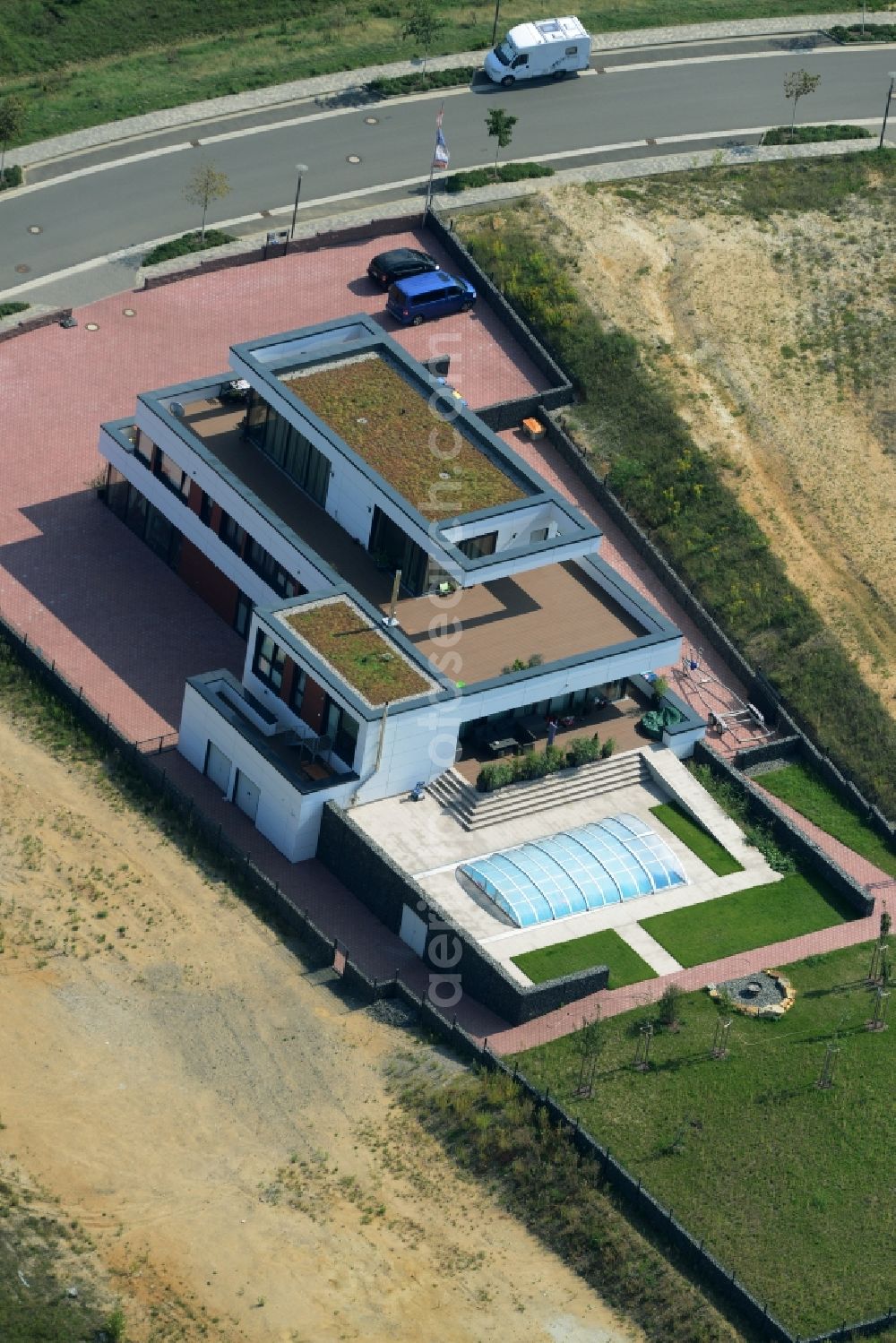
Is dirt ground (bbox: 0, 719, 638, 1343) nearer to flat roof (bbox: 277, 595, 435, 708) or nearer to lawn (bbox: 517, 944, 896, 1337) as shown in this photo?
lawn (bbox: 517, 944, 896, 1337)

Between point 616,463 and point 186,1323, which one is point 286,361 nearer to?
point 616,463

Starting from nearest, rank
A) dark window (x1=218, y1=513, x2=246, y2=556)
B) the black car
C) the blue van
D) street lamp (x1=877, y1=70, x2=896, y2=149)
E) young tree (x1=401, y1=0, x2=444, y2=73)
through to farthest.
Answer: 1. dark window (x1=218, y1=513, x2=246, y2=556)
2. the blue van
3. the black car
4. street lamp (x1=877, y1=70, x2=896, y2=149)
5. young tree (x1=401, y1=0, x2=444, y2=73)

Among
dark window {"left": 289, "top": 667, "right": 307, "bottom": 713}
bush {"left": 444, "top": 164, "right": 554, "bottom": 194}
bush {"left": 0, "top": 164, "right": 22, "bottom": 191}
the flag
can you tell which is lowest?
dark window {"left": 289, "top": 667, "right": 307, "bottom": 713}

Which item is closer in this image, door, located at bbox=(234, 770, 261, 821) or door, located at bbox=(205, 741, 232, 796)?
door, located at bbox=(234, 770, 261, 821)

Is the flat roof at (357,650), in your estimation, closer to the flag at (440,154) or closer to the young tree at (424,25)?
the flag at (440,154)

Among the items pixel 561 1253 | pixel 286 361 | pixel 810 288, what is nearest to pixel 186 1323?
pixel 561 1253

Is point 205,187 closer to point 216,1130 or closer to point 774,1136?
point 216,1130

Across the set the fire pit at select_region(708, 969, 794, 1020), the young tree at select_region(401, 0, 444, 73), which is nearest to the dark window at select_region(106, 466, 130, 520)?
the fire pit at select_region(708, 969, 794, 1020)

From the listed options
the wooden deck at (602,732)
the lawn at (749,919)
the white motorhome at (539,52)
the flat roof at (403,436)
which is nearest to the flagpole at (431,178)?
the white motorhome at (539,52)
